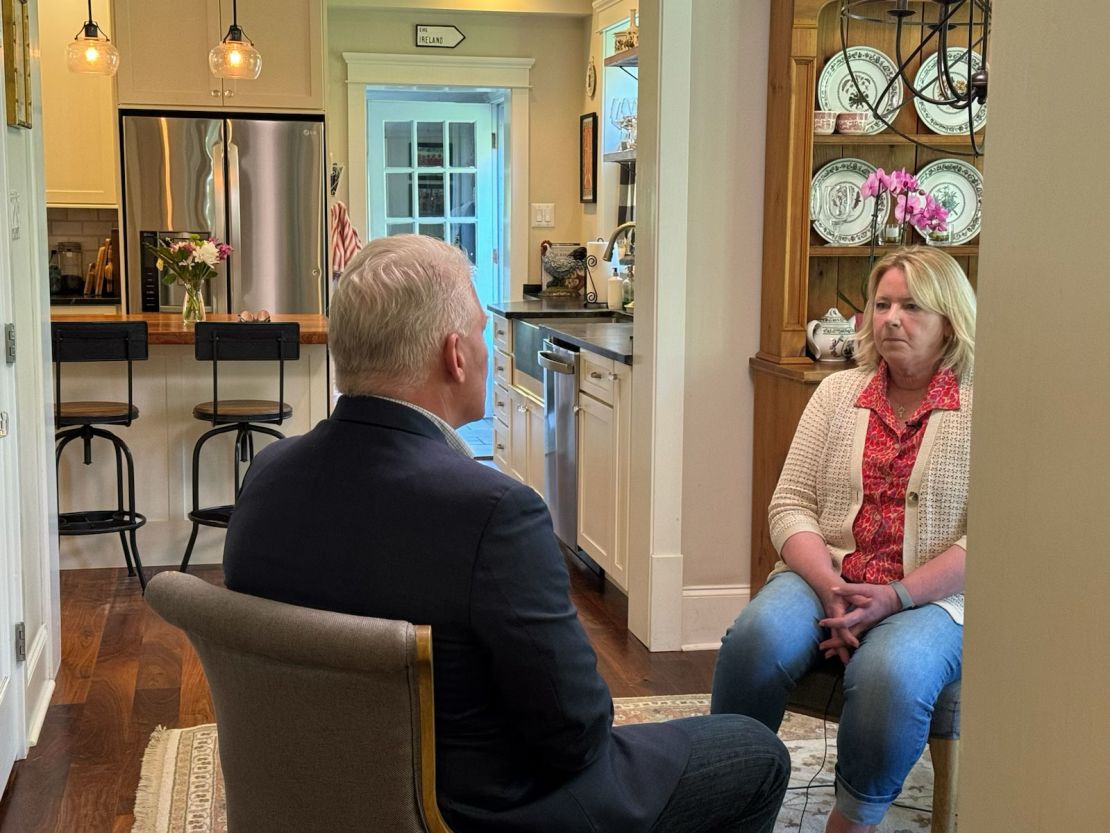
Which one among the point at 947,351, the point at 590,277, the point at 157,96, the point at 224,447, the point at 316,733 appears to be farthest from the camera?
the point at 590,277

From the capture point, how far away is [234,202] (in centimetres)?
638

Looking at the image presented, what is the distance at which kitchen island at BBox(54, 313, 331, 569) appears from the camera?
4816 mm

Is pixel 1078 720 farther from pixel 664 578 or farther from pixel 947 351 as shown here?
pixel 664 578

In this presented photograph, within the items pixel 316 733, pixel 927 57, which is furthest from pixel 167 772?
pixel 927 57

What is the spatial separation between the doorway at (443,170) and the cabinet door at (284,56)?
1109mm

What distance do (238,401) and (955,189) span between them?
2629 mm

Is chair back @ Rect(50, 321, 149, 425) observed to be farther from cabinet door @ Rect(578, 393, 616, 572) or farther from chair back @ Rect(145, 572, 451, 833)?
chair back @ Rect(145, 572, 451, 833)

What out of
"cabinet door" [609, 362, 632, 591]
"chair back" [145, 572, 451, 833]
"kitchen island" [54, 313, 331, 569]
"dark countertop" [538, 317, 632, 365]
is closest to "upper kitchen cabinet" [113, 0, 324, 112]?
"kitchen island" [54, 313, 331, 569]

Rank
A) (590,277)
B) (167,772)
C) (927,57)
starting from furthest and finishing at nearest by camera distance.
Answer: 1. (590,277)
2. (927,57)
3. (167,772)

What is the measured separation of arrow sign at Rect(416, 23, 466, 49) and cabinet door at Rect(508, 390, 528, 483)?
235 cm

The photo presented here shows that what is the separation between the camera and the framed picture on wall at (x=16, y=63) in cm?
297

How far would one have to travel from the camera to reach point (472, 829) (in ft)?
4.93

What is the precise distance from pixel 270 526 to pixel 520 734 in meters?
0.38

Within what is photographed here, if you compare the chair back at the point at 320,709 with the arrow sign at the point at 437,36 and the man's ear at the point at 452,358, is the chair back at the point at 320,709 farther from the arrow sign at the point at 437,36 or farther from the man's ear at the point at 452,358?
the arrow sign at the point at 437,36
